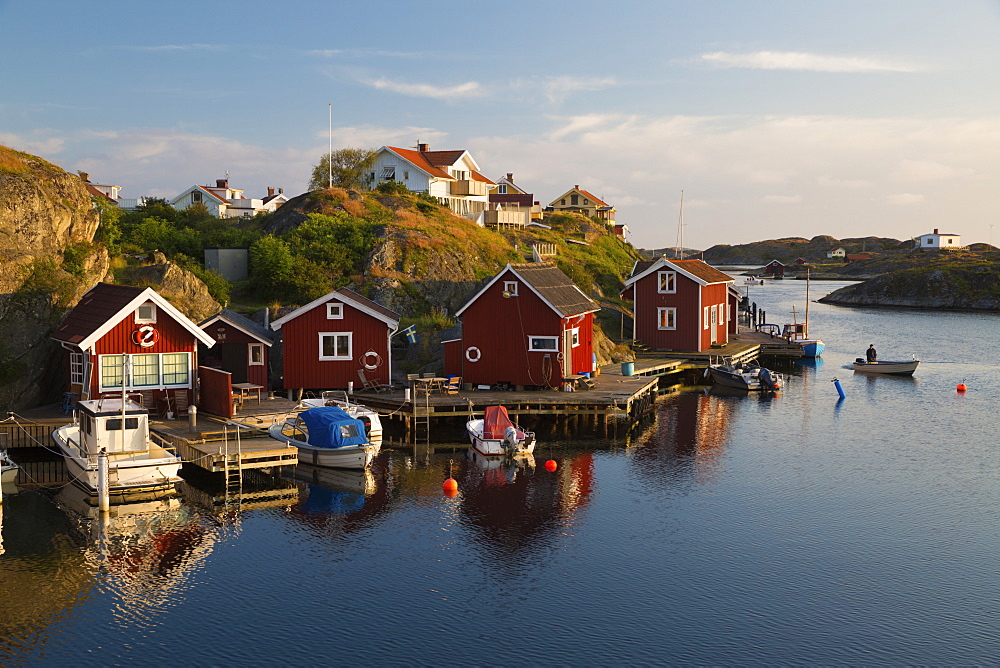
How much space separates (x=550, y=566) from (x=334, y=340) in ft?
68.7

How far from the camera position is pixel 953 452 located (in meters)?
37.2

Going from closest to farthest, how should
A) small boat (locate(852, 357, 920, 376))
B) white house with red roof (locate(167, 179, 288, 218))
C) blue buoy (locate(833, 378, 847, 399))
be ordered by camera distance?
blue buoy (locate(833, 378, 847, 399)) → small boat (locate(852, 357, 920, 376)) → white house with red roof (locate(167, 179, 288, 218))

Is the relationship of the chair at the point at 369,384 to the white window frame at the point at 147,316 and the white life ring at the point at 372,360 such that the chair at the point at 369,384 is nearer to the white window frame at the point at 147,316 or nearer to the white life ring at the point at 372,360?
the white life ring at the point at 372,360

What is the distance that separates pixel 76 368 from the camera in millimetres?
35312

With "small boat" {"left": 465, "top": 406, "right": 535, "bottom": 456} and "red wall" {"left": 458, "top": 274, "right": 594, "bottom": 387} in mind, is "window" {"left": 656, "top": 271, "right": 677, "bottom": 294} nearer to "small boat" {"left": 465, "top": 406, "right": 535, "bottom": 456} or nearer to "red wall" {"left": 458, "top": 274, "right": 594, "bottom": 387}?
"red wall" {"left": 458, "top": 274, "right": 594, "bottom": 387}

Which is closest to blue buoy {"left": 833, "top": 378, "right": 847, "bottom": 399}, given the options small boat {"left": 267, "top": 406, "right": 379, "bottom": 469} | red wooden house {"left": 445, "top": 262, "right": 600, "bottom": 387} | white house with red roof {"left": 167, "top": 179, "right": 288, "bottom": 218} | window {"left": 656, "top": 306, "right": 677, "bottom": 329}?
window {"left": 656, "top": 306, "right": 677, "bottom": 329}

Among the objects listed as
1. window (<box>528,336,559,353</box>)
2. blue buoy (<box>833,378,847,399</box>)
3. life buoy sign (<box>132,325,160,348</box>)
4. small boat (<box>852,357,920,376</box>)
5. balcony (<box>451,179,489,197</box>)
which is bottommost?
blue buoy (<box>833,378,847,399</box>)

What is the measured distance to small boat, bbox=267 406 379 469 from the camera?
32.3 metres

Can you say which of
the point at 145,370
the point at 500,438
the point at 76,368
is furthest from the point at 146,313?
the point at 500,438

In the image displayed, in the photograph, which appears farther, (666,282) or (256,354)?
(666,282)

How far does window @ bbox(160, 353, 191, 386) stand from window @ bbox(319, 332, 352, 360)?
7.48 metres

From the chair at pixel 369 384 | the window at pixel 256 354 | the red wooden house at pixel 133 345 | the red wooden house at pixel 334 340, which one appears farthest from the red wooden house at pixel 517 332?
the red wooden house at pixel 133 345

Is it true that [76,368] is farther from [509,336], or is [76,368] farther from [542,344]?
[542,344]

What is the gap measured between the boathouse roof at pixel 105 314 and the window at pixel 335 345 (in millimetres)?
7090
